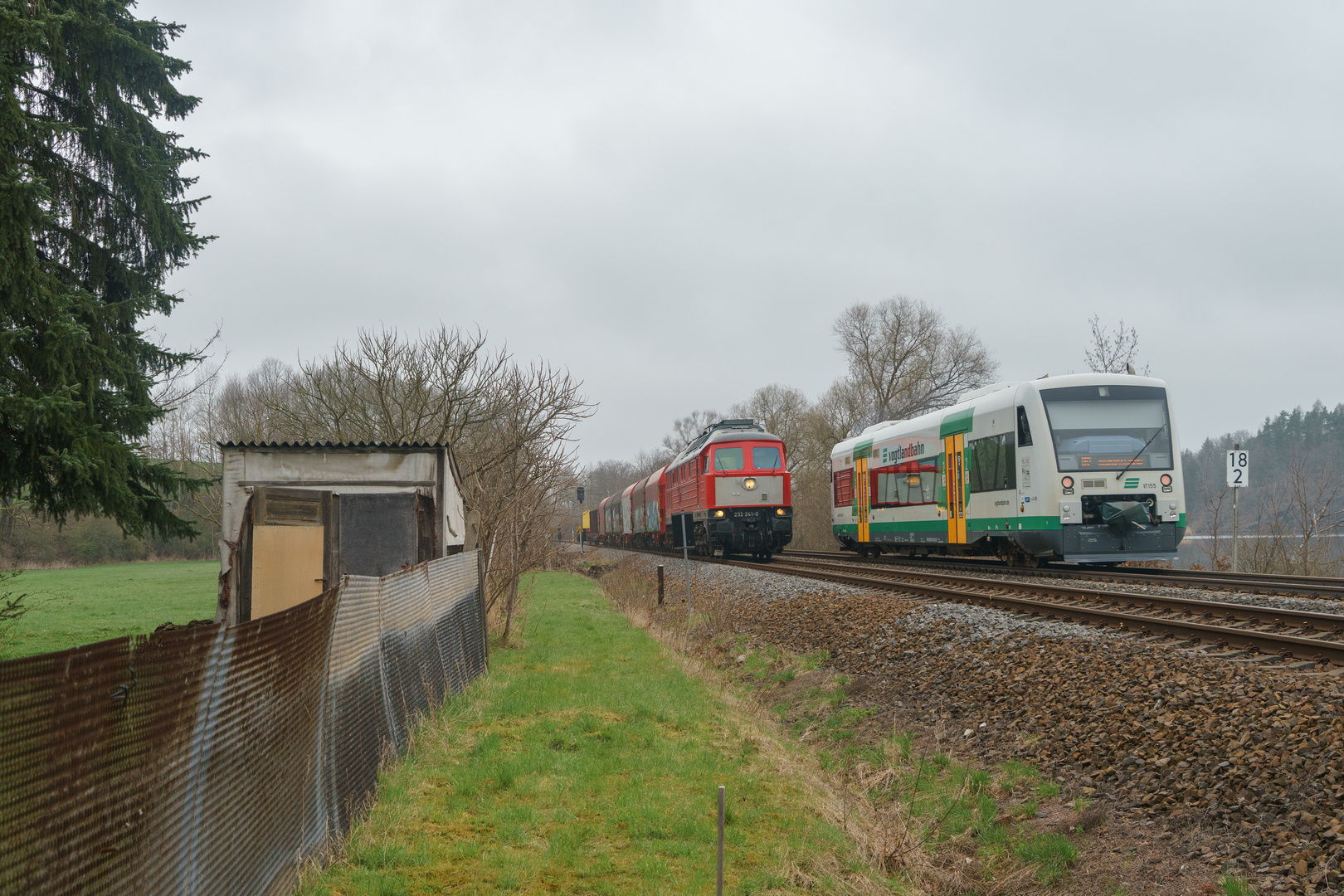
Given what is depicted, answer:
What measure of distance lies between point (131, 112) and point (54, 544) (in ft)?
139

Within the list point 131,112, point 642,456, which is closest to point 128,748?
point 131,112

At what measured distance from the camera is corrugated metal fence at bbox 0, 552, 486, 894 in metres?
2.39

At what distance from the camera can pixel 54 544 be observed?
46.5 meters

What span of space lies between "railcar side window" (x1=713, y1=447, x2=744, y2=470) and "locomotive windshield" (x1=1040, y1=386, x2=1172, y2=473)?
11.7 metres

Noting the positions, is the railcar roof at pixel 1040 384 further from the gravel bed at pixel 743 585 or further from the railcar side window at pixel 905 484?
the gravel bed at pixel 743 585

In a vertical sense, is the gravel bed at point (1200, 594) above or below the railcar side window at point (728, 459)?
below

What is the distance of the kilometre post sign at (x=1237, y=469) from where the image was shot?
1784 cm

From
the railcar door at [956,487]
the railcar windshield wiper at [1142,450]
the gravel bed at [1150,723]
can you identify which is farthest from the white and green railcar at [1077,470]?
the gravel bed at [1150,723]

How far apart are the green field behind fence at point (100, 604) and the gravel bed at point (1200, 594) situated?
44.0ft

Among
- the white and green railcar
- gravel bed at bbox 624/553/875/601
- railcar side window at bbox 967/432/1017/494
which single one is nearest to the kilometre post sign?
the white and green railcar

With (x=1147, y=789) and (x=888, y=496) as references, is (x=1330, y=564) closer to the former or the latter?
(x=888, y=496)

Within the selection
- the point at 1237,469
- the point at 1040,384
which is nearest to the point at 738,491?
the point at 1040,384

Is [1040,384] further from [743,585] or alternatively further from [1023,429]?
[743,585]

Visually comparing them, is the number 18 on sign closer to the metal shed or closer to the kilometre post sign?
the kilometre post sign
